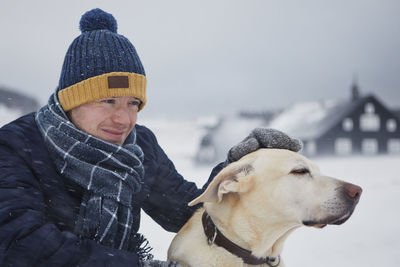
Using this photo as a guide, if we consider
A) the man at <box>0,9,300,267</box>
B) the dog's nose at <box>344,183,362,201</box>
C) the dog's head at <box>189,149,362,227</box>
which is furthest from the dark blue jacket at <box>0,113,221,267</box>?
the dog's nose at <box>344,183,362,201</box>

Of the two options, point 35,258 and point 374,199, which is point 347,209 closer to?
point 35,258

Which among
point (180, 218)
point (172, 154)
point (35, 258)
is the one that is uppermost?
point (35, 258)

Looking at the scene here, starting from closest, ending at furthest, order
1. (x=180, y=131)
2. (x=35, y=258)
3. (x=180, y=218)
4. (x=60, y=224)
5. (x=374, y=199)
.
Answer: (x=35, y=258)
(x=60, y=224)
(x=180, y=218)
(x=374, y=199)
(x=180, y=131)

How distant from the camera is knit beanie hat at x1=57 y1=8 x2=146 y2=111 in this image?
219cm

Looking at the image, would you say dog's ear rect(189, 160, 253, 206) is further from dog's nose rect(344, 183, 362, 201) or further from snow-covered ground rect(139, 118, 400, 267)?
snow-covered ground rect(139, 118, 400, 267)

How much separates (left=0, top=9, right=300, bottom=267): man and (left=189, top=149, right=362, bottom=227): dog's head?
0.67 ft

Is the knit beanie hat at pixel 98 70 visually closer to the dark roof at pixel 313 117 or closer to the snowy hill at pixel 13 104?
the snowy hill at pixel 13 104

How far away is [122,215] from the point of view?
2.19 metres

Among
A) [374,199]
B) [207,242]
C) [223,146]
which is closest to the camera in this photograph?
[207,242]

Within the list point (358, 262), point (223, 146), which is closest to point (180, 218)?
point (358, 262)

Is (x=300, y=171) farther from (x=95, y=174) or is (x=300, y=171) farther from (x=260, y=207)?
(x=95, y=174)

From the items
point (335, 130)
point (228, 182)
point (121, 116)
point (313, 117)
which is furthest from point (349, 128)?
point (121, 116)

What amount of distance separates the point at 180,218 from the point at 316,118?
1161 inches

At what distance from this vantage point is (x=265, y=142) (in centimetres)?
240
